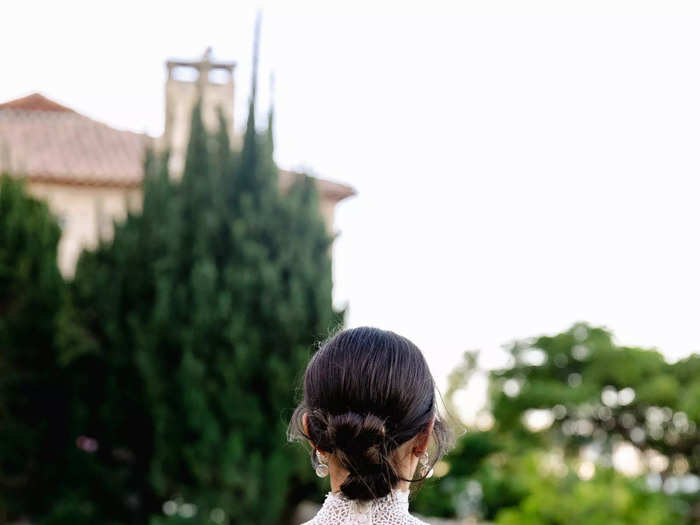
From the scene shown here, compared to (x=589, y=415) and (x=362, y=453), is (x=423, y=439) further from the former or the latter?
(x=589, y=415)

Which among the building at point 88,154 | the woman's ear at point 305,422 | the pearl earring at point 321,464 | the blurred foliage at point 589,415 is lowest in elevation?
the blurred foliage at point 589,415

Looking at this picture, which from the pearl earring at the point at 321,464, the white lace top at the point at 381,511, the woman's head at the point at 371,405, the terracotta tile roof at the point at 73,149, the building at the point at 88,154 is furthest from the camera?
the terracotta tile roof at the point at 73,149

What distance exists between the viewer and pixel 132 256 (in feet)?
30.1

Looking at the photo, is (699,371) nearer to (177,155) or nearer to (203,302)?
(203,302)

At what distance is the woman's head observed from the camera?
5.69ft

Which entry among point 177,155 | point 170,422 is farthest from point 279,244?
point 177,155

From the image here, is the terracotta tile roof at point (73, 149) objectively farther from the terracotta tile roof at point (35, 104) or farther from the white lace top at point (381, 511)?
the white lace top at point (381, 511)

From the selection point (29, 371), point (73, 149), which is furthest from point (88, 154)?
point (29, 371)

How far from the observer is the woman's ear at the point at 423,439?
5.92 feet

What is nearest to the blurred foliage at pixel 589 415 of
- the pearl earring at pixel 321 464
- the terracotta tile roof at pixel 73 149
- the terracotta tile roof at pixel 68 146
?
the terracotta tile roof at pixel 73 149

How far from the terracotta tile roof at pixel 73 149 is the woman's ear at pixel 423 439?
14.8 m

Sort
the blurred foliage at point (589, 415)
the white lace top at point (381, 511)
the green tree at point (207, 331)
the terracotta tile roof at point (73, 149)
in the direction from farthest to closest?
the terracotta tile roof at point (73, 149)
the blurred foliage at point (589, 415)
the green tree at point (207, 331)
the white lace top at point (381, 511)

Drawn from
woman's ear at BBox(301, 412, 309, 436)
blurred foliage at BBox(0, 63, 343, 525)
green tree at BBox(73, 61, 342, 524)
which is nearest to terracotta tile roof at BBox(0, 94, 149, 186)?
blurred foliage at BBox(0, 63, 343, 525)

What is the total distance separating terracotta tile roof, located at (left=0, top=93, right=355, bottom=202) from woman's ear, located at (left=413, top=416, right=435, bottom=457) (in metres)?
14.8
